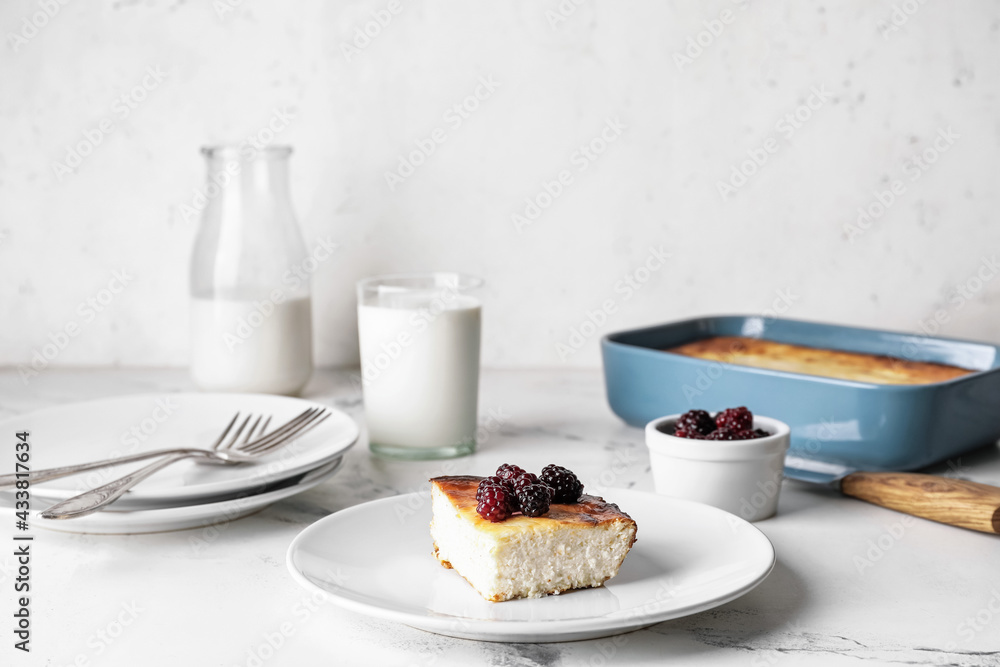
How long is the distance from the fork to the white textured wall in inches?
22.5

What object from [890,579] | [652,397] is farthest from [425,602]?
[652,397]

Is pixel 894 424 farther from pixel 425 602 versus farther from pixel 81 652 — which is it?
pixel 81 652

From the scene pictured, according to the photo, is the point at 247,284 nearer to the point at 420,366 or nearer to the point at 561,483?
the point at 420,366

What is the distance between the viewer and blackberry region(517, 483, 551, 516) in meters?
0.72

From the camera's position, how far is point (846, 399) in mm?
992

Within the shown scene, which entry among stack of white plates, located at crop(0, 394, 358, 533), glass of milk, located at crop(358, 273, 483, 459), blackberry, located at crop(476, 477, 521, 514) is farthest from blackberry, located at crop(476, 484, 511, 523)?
glass of milk, located at crop(358, 273, 483, 459)

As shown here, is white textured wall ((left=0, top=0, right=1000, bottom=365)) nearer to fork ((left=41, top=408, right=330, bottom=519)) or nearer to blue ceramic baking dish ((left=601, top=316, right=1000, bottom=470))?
blue ceramic baking dish ((left=601, top=316, right=1000, bottom=470))

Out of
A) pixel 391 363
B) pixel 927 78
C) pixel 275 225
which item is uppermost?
pixel 927 78

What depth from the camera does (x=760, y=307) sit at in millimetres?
1602

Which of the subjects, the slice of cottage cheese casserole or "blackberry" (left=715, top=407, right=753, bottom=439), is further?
"blackberry" (left=715, top=407, right=753, bottom=439)

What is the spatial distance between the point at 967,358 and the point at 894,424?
0.33m

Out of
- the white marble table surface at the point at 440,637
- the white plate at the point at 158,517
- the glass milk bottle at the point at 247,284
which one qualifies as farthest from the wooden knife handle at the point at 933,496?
the glass milk bottle at the point at 247,284

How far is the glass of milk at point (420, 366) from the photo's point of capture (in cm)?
111

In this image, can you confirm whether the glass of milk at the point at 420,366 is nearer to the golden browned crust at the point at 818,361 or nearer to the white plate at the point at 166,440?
the white plate at the point at 166,440
